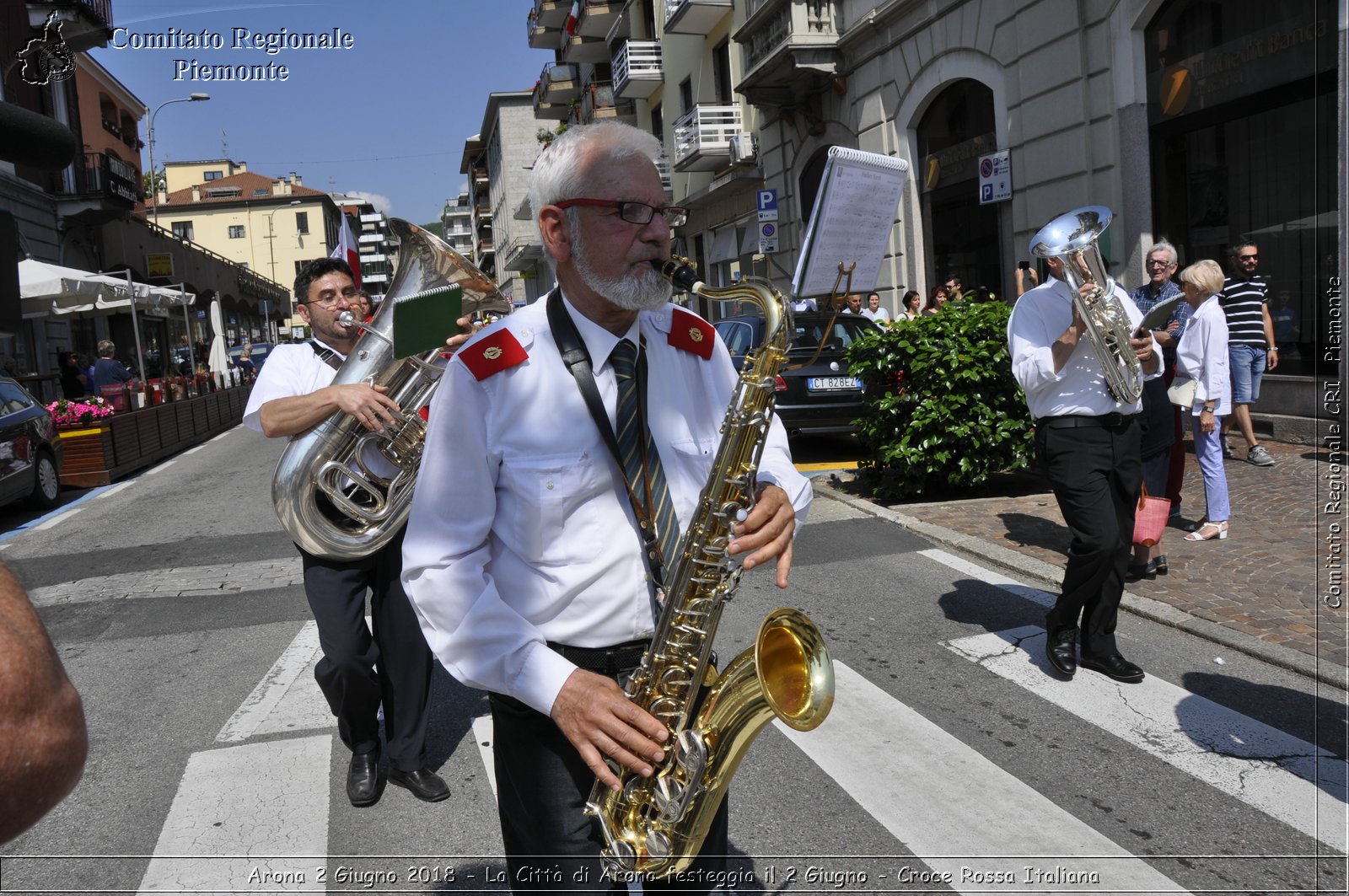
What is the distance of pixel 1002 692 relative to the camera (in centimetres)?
461

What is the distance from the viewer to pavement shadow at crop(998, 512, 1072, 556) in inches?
275

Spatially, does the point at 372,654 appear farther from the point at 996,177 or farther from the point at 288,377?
the point at 996,177

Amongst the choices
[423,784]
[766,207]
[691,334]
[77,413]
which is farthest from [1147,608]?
[77,413]

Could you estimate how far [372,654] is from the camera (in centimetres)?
383

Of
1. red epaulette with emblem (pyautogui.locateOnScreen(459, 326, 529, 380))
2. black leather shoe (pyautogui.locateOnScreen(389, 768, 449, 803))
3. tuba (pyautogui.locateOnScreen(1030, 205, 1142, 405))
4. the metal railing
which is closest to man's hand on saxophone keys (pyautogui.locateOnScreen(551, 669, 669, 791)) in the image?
red epaulette with emblem (pyautogui.locateOnScreen(459, 326, 529, 380))

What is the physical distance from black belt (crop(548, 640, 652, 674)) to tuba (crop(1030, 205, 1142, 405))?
317cm

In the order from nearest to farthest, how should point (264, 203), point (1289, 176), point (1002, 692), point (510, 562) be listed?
1. point (510, 562)
2. point (1002, 692)
3. point (1289, 176)
4. point (264, 203)

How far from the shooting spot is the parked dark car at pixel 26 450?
34.5 ft

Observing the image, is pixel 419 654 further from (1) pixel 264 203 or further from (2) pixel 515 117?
(1) pixel 264 203

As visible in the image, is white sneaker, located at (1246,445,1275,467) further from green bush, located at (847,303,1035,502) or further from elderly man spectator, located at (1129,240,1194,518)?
green bush, located at (847,303,1035,502)

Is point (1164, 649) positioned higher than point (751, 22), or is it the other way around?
point (751, 22)

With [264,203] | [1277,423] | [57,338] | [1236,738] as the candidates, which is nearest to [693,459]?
[1236,738]

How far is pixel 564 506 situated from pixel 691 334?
57 cm

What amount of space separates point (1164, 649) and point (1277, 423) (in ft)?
20.6
